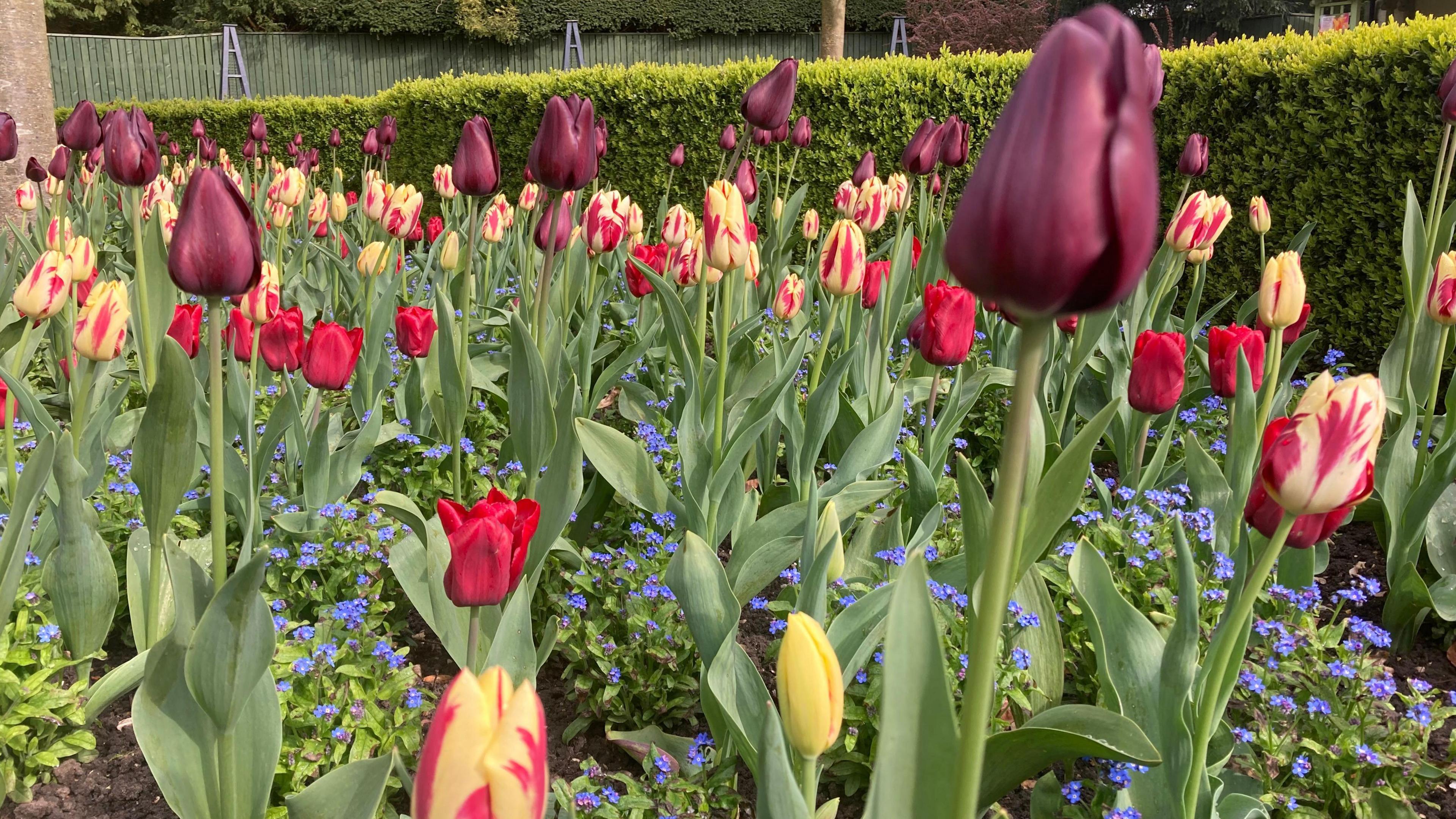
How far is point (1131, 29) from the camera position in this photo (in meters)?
0.51

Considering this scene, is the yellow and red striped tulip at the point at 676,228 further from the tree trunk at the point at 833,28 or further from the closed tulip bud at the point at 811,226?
the tree trunk at the point at 833,28

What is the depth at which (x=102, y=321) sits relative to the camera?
1.72 meters

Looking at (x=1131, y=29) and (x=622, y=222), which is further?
(x=622, y=222)

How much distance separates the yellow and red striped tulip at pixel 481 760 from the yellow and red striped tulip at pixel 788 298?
2196 millimetres

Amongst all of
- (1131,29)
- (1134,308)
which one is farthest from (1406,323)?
(1131,29)

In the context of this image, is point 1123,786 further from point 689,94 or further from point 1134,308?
point 689,94

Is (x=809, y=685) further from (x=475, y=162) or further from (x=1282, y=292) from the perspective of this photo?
(x=475, y=162)

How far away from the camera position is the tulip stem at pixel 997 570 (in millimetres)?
556

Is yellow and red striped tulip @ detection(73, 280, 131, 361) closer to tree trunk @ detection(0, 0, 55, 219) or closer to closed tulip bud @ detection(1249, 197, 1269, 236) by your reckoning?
closed tulip bud @ detection(1249, 197, 1269, 236)

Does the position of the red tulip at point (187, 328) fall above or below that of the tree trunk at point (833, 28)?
below

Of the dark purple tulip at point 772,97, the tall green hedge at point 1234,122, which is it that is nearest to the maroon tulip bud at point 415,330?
the dark purple tulip at point 772,97

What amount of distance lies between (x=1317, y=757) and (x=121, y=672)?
72.9 inches

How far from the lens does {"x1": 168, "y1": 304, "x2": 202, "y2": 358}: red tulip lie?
6.40 ft

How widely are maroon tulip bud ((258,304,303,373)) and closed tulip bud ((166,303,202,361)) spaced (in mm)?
119
